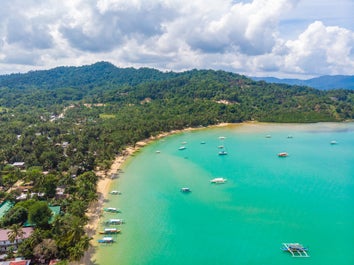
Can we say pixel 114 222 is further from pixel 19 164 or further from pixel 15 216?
pixel 19 164

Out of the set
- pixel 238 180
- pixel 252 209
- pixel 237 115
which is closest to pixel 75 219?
pixel 252 209

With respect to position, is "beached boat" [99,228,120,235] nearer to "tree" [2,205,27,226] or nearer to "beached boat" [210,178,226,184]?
"tree" [2,205,27,226]

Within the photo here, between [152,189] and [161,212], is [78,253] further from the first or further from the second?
[152,189]

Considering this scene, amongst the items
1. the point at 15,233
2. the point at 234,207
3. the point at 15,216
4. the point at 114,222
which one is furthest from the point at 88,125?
the point at 15,233

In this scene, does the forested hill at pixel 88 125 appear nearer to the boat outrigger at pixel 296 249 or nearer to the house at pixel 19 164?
the house at pixel 19 164

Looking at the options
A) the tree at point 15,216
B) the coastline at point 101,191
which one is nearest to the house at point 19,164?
the coastline at point 101,191
